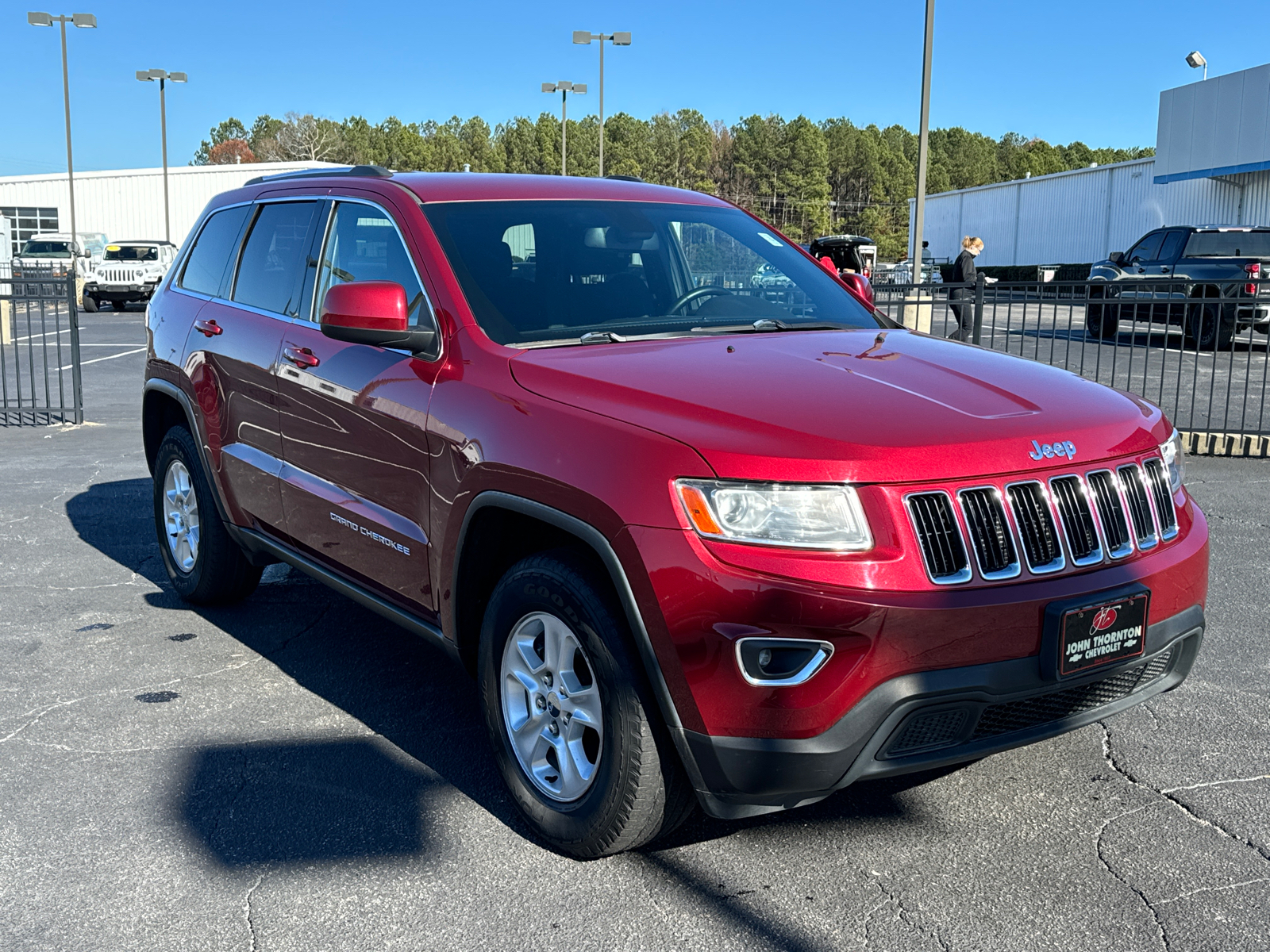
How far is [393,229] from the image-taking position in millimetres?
4066

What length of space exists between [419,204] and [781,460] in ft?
6.27

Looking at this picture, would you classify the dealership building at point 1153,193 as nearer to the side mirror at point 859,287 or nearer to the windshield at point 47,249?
the side mirror at point 859,287

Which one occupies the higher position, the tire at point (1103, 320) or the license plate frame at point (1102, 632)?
the tire at point (1103, 320)

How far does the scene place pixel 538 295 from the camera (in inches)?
153

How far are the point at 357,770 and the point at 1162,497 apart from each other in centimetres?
253

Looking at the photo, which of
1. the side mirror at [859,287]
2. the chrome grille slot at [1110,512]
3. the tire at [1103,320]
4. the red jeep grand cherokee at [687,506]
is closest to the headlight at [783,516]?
the red jeep grand cherokee at [687,506]

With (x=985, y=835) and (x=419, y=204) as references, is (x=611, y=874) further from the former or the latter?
(x=419, y=204)

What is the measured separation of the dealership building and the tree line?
263 feet

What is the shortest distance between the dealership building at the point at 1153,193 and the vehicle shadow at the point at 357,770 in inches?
1348

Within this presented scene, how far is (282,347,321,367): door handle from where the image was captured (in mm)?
4262

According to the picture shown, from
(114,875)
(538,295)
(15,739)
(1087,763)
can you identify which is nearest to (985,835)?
(1087,763)

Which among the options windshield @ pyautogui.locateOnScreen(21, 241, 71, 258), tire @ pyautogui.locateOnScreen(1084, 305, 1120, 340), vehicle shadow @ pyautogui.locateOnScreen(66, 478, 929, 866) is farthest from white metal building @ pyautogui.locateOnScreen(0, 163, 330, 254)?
vehicle shadow @ pyautogui.locateOnScreen(66, 478, 929, 866)

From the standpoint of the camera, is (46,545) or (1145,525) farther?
(46,545)

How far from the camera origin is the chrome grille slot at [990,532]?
9.23 feet
